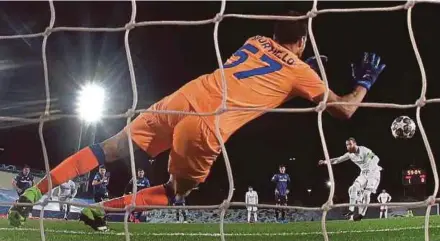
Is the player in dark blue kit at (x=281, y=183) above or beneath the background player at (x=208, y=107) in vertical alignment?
beneath

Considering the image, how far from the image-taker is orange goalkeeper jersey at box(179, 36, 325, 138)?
44.6 inches

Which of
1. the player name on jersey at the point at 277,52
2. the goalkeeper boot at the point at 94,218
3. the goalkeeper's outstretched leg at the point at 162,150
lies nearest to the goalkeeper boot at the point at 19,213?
the goalkeeper's outstretched leg at the point at 162,150

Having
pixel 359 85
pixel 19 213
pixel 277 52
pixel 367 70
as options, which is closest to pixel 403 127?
pixel 367 70

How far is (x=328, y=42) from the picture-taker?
1.39m

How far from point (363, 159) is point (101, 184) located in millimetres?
693

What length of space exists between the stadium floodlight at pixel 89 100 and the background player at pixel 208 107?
0.10m

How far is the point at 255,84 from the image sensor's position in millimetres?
1166

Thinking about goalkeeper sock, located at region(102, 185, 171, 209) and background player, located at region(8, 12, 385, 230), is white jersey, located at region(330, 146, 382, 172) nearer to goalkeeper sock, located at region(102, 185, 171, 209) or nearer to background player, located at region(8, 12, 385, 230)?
background player, located at region(8, 12, 385, 230)

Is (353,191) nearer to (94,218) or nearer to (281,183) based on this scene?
(281,183)

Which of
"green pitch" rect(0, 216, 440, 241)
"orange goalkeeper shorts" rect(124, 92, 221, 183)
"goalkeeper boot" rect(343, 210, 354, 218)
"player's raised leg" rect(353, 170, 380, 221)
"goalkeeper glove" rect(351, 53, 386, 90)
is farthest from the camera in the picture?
"goalkeeper boot" rect(343, 210, 354, 218)

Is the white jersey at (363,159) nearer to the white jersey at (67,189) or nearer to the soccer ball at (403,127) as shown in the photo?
the soccer ball at (403,127)

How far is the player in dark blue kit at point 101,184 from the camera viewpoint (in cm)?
122

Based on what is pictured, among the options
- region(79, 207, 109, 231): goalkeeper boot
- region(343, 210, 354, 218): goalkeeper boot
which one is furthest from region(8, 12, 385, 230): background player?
region(343, 210, 354, 218): goalkeeper boot

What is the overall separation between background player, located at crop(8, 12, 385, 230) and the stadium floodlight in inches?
3.8
